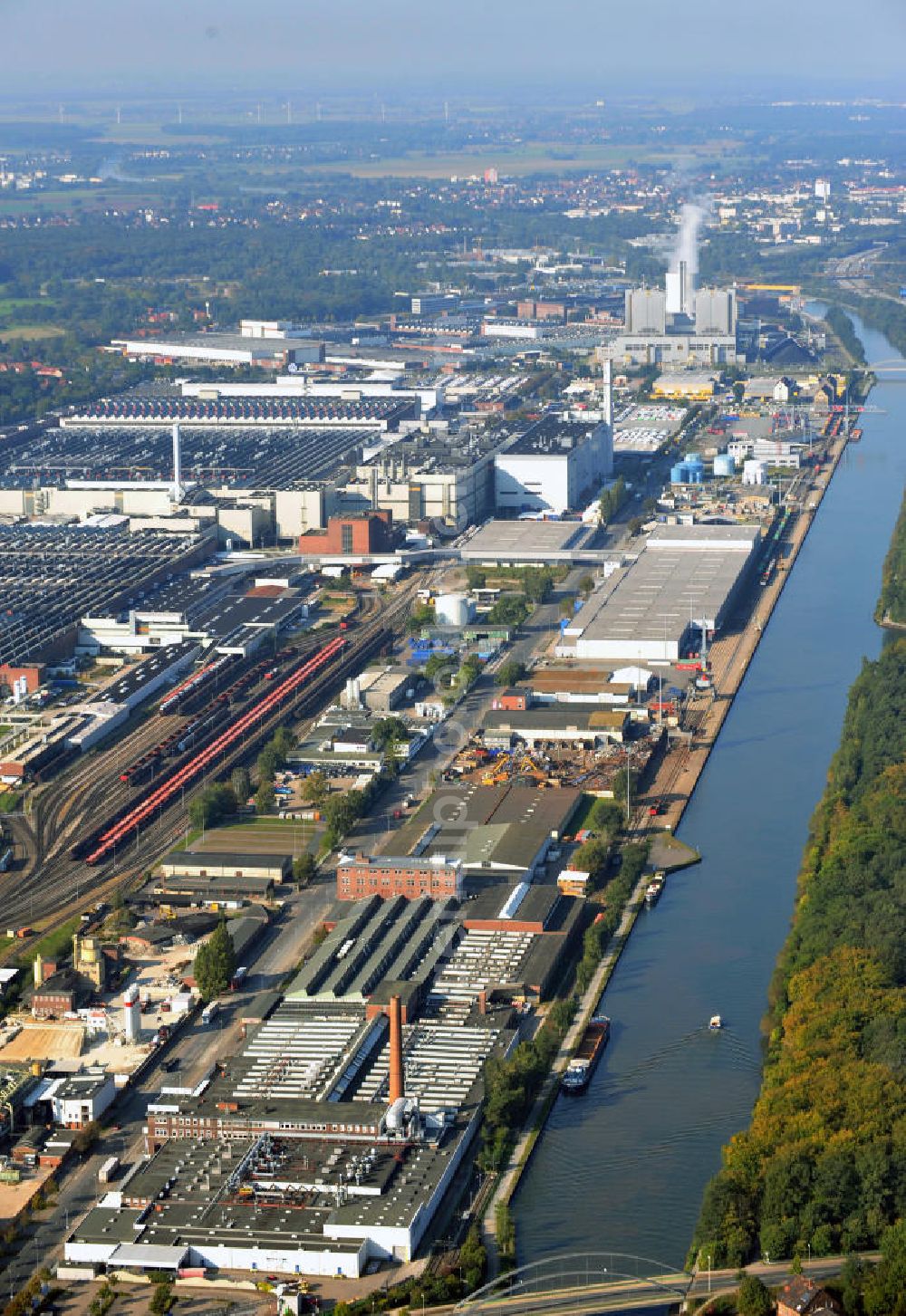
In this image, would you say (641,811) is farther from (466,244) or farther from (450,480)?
(466,244)

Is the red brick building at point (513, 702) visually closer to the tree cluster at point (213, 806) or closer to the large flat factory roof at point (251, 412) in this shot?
the tree cluster at point (213, 806)

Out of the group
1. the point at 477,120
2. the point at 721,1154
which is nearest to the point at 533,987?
the point at 721,1154

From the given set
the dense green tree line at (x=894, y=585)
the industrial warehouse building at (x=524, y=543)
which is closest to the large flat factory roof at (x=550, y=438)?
the industrial warehouse building at (x=524, y=543)

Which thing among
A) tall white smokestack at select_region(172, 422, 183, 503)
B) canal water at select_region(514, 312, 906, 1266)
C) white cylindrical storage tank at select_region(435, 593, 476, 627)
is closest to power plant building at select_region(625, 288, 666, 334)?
tall white smokestack at select_region(172, 422, 183, 503)

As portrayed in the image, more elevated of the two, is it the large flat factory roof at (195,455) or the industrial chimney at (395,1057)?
the industrial chimney at (395,1057)

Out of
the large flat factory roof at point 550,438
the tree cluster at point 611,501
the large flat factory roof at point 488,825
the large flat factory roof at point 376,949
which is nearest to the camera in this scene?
the large flat factory roof at point 376,949

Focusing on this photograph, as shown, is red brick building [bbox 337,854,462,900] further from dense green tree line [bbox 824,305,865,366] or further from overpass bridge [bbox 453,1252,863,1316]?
dense green tree line [bbox 824,305,865,366]

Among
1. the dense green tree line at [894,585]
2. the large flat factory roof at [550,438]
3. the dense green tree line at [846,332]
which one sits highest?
the large flat factory roof at [550,438]
